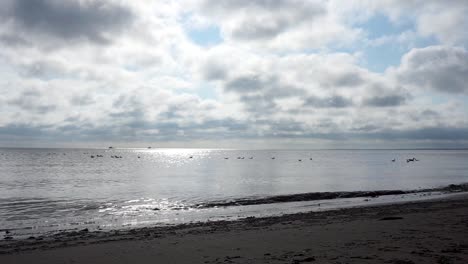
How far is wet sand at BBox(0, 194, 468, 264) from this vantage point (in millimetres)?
10879

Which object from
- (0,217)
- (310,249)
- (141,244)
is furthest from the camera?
(0,217)

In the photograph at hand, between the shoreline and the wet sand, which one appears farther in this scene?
the shoreline

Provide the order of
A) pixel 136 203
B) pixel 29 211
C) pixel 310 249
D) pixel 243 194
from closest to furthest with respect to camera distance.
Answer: pixel 310 249
pixel 29 211
pixel 136 203
pixel 243 194

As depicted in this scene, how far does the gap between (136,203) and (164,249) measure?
17.8 meters

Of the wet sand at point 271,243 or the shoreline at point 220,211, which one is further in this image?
the shoreline at point 220,211

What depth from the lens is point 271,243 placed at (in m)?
13.1

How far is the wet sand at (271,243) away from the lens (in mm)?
10879

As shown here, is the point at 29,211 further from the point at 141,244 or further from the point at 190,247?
the point at 190,247

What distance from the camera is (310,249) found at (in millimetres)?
11789

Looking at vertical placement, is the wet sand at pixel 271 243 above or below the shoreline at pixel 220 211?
above

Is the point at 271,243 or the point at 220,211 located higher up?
the point at 271,243

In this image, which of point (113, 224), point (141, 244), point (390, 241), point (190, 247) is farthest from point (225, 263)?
point (113, 224)

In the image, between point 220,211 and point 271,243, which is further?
point 220,211

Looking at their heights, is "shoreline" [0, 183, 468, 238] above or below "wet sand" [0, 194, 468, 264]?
below
